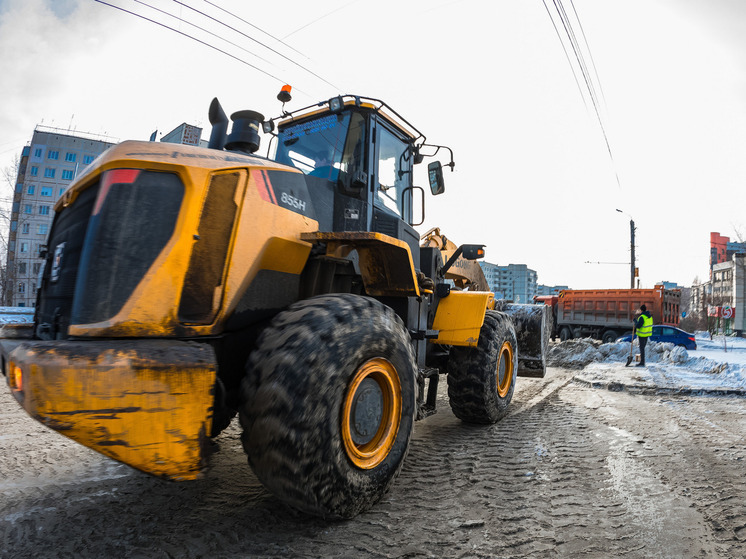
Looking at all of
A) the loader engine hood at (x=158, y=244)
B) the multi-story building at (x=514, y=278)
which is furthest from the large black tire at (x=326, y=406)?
the multi-story building at (x=514, y=278)

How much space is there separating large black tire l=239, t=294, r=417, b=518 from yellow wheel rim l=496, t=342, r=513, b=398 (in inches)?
106

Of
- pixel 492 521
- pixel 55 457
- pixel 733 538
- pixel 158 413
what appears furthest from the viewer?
pixel 55 457

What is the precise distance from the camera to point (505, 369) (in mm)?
5457

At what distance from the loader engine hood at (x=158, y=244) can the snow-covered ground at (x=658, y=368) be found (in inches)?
318

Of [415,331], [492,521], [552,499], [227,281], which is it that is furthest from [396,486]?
[227,281]

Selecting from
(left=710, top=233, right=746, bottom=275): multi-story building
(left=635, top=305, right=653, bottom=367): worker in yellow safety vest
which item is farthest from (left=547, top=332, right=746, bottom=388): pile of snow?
(left=710, top=233, right=746, bottom=275): multi-story building

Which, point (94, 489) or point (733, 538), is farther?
point (94, 489)

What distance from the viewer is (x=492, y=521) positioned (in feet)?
8.88

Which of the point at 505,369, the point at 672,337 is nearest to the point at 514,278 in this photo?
the point at 672,337

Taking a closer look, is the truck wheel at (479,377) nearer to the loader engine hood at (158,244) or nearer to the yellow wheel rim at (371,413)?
the yellow wheel rim at (371,413)

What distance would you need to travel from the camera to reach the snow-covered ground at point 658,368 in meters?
8.59

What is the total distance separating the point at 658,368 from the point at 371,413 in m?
11.0

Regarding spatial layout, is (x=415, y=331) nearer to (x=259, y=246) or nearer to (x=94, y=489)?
(x=259, y=246)

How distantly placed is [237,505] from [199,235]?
5.46ft
